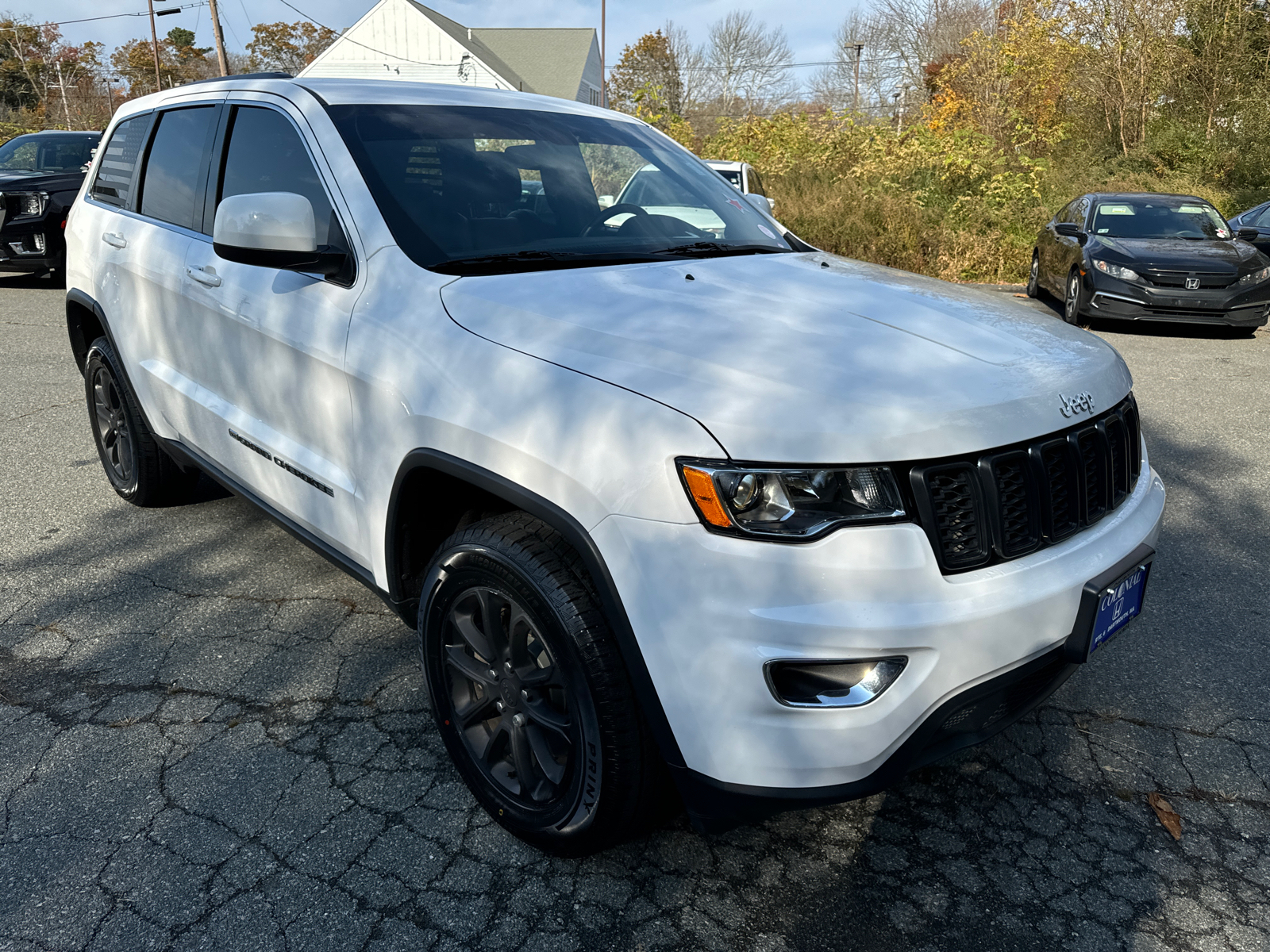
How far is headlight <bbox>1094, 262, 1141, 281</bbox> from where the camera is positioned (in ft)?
31.5

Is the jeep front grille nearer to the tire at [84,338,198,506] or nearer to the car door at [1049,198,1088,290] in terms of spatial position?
the tire at [84,338,198,506]

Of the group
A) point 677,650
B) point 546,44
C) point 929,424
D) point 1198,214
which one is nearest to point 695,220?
point 929,424

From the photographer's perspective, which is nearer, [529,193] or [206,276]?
[529,193]

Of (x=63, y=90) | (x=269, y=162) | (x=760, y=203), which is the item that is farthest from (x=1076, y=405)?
(x=63, y=90)

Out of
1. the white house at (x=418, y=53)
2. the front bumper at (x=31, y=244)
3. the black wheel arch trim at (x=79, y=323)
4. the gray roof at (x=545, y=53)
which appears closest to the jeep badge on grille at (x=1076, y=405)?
the black wheel arch trim at (x=79, y=323)

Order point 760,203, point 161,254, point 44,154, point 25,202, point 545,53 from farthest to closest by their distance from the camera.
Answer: point 545,53 < point 44,154 < point 25,202 < point 760,203 < point 161,254

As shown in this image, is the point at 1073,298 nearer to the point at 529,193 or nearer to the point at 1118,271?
the point at 1118,271

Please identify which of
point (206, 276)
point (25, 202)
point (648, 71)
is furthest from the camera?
point (648, 71)

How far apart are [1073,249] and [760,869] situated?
9.88m

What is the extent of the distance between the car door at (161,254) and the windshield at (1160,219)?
9658 mm

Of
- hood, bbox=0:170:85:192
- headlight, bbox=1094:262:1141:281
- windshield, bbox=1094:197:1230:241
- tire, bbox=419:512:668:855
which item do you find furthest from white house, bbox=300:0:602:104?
tire, bbox=419:512:668:855

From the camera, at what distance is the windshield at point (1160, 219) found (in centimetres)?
1047

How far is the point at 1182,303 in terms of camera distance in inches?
372

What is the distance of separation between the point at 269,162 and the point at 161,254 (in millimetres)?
795
